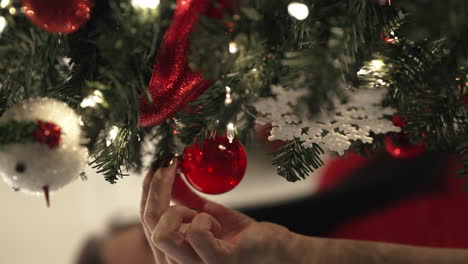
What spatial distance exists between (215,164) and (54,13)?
0.77 ft

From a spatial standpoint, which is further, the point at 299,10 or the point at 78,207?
the point at 78,207

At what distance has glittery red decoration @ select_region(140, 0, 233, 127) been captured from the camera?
36cm

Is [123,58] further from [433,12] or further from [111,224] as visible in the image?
[111,224]

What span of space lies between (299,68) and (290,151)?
0.59 feet

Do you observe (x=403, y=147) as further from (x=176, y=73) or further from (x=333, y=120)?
(x=176, y=73)

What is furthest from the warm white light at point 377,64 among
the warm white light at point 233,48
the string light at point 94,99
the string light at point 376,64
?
the string light at point 94,99

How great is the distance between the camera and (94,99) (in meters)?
0.34

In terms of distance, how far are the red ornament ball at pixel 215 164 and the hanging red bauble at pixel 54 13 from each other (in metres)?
0.20

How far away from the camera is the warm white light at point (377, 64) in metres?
0.39

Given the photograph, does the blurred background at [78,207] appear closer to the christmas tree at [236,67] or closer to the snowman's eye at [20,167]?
the christmas tree at [236,67]

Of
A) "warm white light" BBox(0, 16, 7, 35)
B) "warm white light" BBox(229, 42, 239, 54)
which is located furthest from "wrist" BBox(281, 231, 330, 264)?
"warm white light" BBox(0, 16, 7, 35)

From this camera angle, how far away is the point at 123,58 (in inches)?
12.5

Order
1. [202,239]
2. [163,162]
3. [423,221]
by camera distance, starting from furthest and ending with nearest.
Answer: [423,221]
[163,162]
[202,239]

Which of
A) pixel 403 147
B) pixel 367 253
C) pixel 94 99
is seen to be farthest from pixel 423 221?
pixel 94 99
